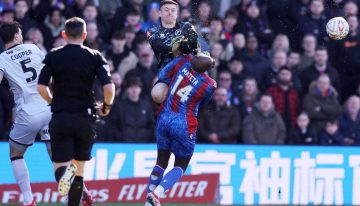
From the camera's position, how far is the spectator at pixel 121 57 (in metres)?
19.0

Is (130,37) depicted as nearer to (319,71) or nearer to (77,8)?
(77,8)

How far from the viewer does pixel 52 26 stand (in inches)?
754

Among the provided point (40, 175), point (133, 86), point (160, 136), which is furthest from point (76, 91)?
point (133, 86)

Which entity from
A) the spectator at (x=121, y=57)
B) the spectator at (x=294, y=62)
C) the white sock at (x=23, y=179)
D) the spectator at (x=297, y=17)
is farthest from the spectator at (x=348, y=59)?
the white sock at (x=23, y=179)

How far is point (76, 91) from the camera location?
1259cm

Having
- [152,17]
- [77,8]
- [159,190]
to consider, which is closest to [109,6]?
[77,8]

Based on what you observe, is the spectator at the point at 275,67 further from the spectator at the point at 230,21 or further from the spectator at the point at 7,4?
the spectator at the point at 7,4

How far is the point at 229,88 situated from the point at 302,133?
1.39 m

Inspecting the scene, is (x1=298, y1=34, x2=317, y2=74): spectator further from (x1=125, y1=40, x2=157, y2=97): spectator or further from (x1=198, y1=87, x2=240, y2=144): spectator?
(x1=125, y1=40, x2=157, y2=97): spectator

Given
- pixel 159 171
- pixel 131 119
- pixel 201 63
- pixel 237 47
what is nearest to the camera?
pixel 201 63

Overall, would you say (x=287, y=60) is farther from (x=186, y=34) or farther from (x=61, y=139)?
(x=61, y=139)

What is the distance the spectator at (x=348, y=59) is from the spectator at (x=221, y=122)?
2.56 metres

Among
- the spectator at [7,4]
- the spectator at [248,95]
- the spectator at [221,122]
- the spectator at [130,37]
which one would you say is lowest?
the spectator at [221,122]

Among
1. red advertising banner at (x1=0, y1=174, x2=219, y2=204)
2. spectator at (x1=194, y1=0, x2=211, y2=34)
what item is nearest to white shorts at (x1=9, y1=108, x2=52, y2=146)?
red advertising banner at (x1=0, y1=174, x2=219, y2=204)
